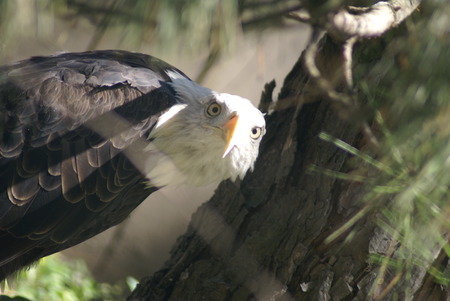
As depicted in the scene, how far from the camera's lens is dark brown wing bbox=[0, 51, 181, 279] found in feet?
7.87

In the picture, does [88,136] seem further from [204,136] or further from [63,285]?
[63,285]

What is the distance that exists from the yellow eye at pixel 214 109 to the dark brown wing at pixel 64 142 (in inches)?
7.1

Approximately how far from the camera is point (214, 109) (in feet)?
8.33

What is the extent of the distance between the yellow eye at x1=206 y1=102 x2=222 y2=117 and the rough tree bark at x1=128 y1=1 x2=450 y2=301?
0.27 meters

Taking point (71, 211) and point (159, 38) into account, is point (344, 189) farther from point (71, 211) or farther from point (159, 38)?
point (159, 38)

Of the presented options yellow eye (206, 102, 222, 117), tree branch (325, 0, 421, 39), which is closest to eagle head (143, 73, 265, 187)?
yellow eye (206, 102, 222, 117)

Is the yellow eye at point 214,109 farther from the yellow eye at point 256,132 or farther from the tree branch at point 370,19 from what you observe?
the tree branch at point 370,19

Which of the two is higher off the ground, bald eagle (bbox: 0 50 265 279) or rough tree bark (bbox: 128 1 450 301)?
bald eagle (bbox: 0 50 265 279)

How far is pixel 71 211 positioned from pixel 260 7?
1348 millimetres

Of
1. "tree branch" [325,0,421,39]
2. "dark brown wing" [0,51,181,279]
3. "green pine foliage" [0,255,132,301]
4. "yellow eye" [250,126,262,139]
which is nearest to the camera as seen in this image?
"tree branch" [325,0,421,39]

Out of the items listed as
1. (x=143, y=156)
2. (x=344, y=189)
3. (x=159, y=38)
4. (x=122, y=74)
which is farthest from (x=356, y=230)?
(x=159, y=38)

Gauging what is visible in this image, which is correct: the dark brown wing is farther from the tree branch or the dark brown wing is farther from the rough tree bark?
the tree branch

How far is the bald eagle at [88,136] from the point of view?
240cm

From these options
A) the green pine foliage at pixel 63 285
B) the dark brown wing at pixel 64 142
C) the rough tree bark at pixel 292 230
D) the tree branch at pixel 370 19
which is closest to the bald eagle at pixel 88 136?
the dark brown wing at pixel 64 142
